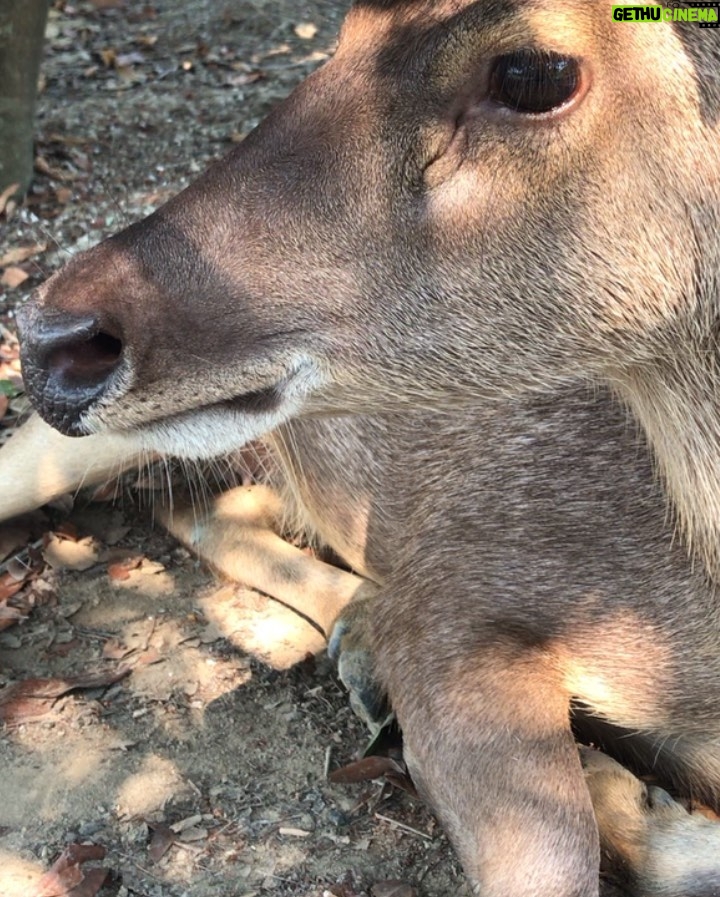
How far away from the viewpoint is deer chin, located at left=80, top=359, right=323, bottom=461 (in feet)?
9.98

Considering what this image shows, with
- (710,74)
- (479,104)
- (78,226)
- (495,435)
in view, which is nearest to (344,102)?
(479,104)

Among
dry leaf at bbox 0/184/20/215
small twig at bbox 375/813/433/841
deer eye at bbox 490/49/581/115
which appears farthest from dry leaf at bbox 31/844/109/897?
dry leaf at bbox 0/184/20/215

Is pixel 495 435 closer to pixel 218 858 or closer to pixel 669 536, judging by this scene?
pixel 669 536

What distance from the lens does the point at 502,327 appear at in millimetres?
3010

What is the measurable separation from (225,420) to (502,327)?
0.69 metres

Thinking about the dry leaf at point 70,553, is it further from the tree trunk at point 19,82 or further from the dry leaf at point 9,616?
the tree trunk at point 19,82

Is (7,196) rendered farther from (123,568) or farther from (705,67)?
(705,67)

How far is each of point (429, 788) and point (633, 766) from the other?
0.82 metres

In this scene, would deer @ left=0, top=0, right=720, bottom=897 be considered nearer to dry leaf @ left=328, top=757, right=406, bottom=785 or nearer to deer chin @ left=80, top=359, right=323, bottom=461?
deer chin @ left=80, top=359, right=323, bottom=461

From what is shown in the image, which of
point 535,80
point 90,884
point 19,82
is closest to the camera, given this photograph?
point 535,80

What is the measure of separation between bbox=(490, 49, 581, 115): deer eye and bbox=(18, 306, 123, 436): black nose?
40.0 inches

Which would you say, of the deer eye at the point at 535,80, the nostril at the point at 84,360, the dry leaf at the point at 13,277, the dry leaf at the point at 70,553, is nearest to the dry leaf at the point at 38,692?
the dry leaf at the point at 70,553

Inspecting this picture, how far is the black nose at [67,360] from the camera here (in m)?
2.90

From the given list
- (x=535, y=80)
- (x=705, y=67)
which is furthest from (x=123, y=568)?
(x=705, y=67)
